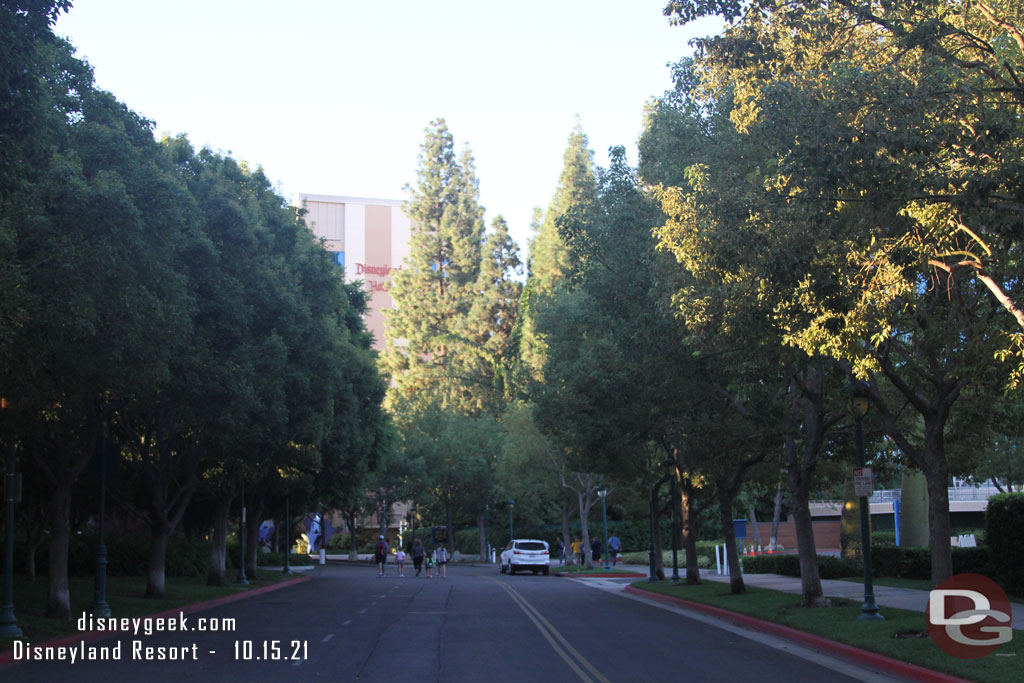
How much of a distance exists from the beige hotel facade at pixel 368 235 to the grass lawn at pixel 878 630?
8673 cm

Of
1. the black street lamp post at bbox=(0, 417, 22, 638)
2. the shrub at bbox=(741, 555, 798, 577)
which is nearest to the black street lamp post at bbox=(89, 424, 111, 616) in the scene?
the black street lamp post at bbox=(0, 417, 22, 638)

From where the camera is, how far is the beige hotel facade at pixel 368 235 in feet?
362

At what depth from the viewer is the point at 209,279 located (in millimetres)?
22625

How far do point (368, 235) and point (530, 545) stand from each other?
66172mm

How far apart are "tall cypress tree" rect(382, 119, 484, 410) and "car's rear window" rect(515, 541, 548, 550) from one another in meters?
28.7

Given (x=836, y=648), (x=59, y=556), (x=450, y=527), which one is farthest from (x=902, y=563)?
(x=450, y=527)

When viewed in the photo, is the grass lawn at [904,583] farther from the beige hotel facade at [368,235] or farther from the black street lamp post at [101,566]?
the beige hotel facade at [368,235]

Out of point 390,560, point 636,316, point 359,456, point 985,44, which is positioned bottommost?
point 390,560

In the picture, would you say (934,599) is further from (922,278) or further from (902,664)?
(922,278)

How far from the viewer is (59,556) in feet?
71.7

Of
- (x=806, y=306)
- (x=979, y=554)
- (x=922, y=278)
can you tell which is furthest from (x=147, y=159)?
(x=979, y=554)

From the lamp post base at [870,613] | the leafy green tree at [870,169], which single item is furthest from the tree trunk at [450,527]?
the leafy green tree at [870,169]

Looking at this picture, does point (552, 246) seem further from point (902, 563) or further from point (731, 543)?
point (731, 543)

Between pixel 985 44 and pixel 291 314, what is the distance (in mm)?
17021
